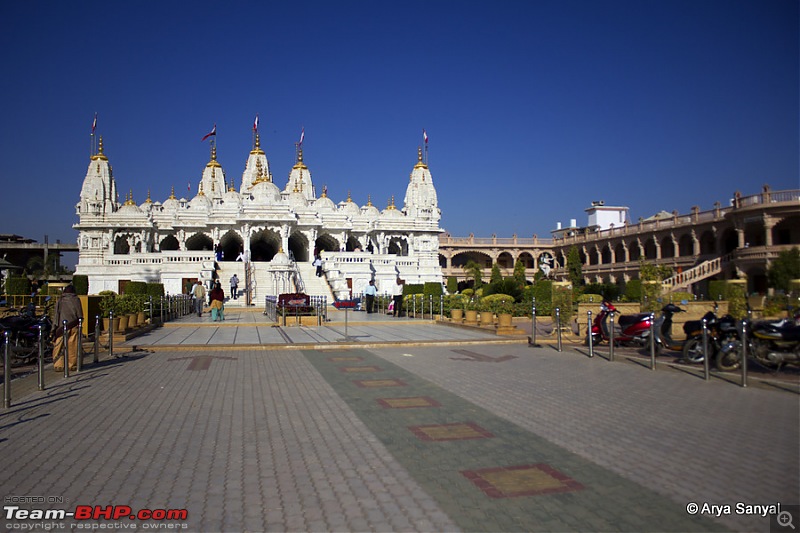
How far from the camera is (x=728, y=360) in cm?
1048

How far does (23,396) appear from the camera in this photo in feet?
28.7

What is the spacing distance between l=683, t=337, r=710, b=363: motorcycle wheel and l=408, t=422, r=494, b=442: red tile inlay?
20.5 feet

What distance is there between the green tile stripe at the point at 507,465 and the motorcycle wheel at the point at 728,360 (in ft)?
16.6

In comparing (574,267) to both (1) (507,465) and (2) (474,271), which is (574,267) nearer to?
(2) (474,271)

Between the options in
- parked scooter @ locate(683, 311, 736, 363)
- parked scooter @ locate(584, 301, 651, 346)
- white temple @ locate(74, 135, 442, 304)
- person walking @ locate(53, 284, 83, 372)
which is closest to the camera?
parked scooter @ locate(683, 311, 736, 363)

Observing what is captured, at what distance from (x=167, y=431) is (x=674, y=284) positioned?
39891 mm

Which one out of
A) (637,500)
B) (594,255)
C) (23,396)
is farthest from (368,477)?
(594,255)

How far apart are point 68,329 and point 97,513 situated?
24.4 ft

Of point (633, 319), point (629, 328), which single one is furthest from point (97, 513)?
point (633, 319)

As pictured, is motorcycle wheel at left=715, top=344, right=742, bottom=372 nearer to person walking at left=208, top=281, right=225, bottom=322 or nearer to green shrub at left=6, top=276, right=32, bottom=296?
person walking at left=208, top=281, right=225, bottom=322

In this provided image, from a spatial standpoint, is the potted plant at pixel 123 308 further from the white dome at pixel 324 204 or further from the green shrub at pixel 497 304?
the white dome at pixel 324 204

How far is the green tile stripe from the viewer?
4246mm

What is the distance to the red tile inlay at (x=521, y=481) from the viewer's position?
4.84m

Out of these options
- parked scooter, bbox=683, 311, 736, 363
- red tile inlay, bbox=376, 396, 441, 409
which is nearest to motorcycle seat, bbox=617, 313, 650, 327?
parked scooter, bbox=683, 311, 736, 363
